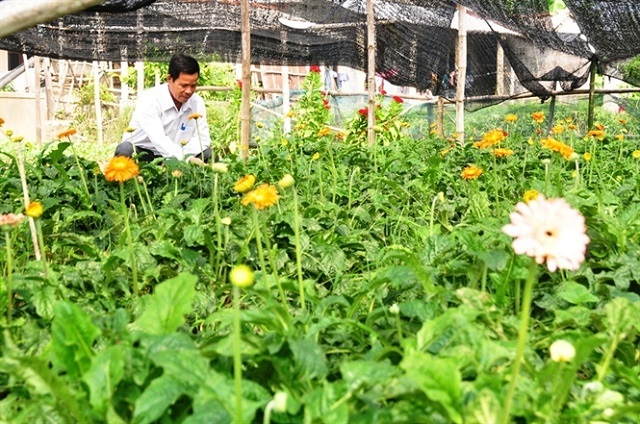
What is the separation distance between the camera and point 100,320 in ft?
5.03

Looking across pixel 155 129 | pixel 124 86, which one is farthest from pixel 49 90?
pixel 155 129

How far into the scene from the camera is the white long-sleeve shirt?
17.1 ft

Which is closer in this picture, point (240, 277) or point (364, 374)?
point (240, 277)

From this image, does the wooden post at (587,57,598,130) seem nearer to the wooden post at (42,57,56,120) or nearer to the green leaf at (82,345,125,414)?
the green leaf at (82,345,125,414)

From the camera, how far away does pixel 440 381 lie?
117 cm

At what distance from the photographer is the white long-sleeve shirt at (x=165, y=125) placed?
521 centimetres

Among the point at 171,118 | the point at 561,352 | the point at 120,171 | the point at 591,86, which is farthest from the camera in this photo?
the point at 591,86

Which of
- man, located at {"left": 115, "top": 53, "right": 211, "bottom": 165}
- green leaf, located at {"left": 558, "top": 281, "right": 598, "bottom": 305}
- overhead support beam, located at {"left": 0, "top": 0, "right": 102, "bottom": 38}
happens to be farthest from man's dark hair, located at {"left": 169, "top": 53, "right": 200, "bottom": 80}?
green leaf, located at {"left": 558, "top": 281, "right": 598, "bottom": 305}

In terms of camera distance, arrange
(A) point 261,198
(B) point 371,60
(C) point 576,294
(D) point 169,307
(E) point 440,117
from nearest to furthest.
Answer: (D) point 169,307 < (A) point 261,198 < (C) point 576,294 < (B) point 371,60 < (E) point 440,117

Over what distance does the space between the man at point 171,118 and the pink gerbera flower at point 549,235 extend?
413 cm

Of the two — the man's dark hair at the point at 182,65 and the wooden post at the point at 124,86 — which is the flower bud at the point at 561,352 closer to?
the man's dark hair at the point at 182,65

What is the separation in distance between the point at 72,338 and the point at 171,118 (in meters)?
4.23

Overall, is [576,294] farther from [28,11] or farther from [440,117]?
[440,117]

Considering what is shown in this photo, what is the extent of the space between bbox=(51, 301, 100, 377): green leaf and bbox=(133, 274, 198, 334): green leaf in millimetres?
101
